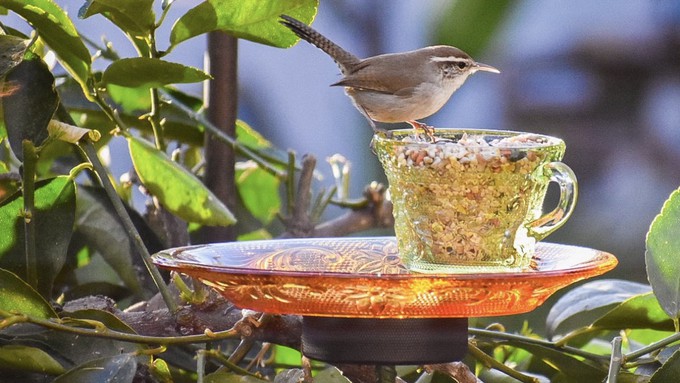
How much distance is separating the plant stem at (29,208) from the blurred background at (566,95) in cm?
Result: 229

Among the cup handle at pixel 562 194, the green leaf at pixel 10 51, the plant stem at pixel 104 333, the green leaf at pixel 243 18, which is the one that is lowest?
the plant stem at pixel 104 333

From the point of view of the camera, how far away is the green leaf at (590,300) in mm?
1113

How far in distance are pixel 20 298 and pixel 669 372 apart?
0.55 meters

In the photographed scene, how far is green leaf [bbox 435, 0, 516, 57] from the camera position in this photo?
266 centimetres

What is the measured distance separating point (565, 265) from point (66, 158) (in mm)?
691

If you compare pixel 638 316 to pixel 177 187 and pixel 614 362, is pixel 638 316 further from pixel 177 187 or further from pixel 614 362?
pixel 177 187

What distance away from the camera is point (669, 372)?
856mm

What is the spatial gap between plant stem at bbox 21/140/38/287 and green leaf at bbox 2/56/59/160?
0.06ft

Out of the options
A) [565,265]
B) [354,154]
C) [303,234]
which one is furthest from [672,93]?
[565,265]

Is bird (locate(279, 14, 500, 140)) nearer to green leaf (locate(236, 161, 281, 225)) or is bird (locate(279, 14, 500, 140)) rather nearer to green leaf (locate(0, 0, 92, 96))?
green leaf (locate(236, 161, 281, 225))

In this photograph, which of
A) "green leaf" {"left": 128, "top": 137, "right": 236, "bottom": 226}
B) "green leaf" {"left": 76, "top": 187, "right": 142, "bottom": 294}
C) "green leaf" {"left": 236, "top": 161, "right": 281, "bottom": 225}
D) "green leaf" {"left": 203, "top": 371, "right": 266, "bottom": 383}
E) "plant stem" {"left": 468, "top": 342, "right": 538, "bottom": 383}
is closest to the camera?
"green leaf" {"left": 203, "top": 371, "right": 266, "bottom": 383}

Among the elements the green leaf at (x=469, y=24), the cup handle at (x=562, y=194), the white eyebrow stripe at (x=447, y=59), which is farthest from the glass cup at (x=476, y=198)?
the green leaf at (x=469, y=24)

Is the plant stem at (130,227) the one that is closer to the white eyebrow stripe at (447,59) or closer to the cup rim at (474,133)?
the cup rim at (474,133)

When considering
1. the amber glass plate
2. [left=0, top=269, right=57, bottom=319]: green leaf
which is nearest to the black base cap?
the amber glass plate
